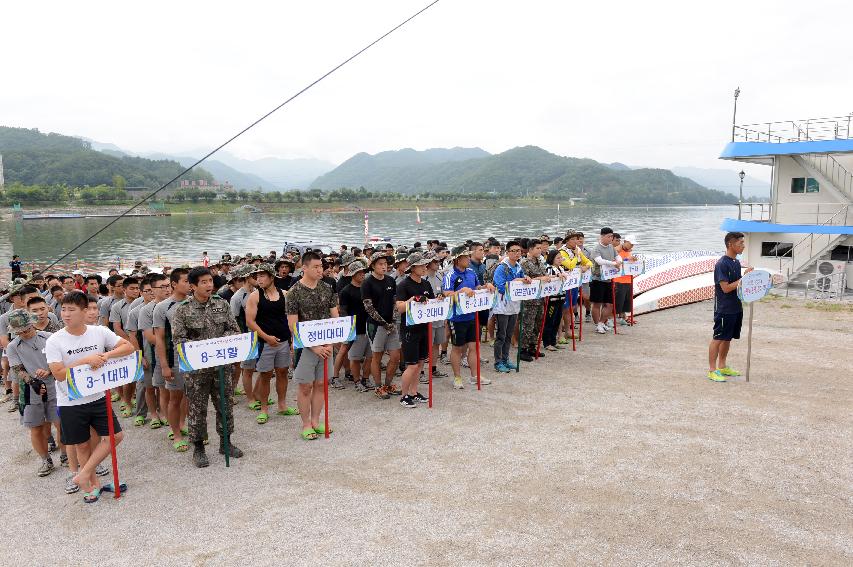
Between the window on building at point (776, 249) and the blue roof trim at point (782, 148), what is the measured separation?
3.38 meters

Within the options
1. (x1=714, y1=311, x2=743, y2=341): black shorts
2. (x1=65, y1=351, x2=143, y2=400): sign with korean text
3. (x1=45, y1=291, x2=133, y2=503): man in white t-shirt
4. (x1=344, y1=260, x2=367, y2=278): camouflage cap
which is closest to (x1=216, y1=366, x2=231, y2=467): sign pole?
(x1=65, y1=351, x2=143, y2=400): sign with korean text

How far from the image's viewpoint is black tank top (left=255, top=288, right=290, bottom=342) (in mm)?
6559

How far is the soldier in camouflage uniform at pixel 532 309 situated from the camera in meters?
8.95

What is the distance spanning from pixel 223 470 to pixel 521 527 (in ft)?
10.5

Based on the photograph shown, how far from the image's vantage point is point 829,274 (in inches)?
696

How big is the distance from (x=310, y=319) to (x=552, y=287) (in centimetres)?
467

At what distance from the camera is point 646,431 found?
243 inches

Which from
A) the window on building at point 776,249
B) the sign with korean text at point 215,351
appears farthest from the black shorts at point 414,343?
the window on building at point 776,249

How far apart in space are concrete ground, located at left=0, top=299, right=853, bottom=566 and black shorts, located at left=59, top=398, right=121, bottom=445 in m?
0.65

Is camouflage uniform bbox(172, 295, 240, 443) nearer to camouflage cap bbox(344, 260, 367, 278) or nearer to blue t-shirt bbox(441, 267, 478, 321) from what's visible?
camouflage cap bbox(344, 260, 367, 278)

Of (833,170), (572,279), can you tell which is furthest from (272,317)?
(833,170)

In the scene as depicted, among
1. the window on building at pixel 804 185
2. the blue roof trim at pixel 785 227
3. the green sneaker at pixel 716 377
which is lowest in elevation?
the green sneaker at pixel 716 377

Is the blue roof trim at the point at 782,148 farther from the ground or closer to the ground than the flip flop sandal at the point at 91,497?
farther from the ground

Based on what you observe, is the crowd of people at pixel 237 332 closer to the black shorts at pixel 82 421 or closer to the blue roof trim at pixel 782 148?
the black shorts at pixel 82 421
